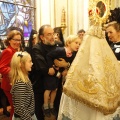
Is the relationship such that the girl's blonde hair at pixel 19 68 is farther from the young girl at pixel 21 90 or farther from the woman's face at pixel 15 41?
the woman's face at pixel 15 41

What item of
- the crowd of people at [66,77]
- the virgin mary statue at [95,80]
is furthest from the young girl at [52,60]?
the virgin mary statue at [95,80]

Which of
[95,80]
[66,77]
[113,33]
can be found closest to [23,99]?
[66,77]

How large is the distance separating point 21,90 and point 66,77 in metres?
0.67

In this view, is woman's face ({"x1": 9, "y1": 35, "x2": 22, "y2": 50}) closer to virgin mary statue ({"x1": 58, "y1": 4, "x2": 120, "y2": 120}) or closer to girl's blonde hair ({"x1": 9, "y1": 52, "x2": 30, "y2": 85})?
girl's blonde hair ({"x1": 9, "y1": 52, "x2": 30, "y2": 85})

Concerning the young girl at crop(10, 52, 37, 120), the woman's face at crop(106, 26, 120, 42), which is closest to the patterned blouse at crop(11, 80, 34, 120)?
the young girl at crop(10, 52, 37, 120)

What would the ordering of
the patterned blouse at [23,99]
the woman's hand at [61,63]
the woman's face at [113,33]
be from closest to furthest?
the patterned blouse at [23,99] → the woman's face at [113,33] → the woman's hand at [61,63]

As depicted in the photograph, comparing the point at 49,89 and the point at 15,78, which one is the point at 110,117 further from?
the point at 49,89

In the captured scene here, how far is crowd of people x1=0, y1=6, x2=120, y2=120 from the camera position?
2.08 meters

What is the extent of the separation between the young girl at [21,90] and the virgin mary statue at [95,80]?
659mm

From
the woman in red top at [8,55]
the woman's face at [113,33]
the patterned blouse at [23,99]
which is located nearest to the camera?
the patterned blouse at [23,99]

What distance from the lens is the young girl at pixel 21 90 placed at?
268 cm

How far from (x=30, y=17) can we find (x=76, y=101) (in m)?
6.10

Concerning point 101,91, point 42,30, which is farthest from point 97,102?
point 42,30

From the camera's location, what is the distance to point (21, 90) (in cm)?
→ 271
